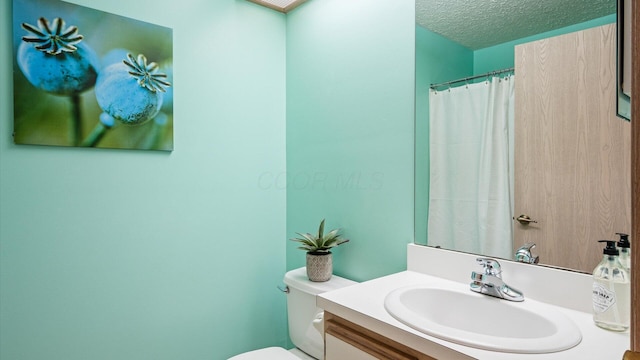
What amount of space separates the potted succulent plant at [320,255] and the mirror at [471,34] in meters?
0.42

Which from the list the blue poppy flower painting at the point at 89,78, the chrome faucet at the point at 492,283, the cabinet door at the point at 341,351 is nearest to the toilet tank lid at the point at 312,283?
the cabinet door at the point at 341,351

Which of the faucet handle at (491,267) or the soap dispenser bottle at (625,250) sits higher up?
the soap dispenser bottle at (625,250)

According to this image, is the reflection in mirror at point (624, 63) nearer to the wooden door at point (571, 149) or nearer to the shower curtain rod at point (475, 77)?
the wooden door at point (571, 149)

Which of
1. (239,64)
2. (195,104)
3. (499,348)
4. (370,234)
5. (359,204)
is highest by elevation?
(239,64)

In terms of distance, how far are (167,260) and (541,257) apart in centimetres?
154

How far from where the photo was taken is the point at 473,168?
132cm

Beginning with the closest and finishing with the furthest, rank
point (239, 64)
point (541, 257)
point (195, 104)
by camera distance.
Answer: point (541, 257) → point (195, 104) → point (239, 64)

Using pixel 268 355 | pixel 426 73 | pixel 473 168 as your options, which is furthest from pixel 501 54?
pixel 268 355

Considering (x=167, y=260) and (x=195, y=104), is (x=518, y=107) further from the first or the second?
(x=167, y=260)

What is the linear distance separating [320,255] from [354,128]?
24.6 inches

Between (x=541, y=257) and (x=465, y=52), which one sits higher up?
(x=465, y=52)

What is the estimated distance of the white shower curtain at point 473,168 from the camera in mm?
1227

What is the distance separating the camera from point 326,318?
1164 mm

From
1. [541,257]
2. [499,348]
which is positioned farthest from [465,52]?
[499,348]
